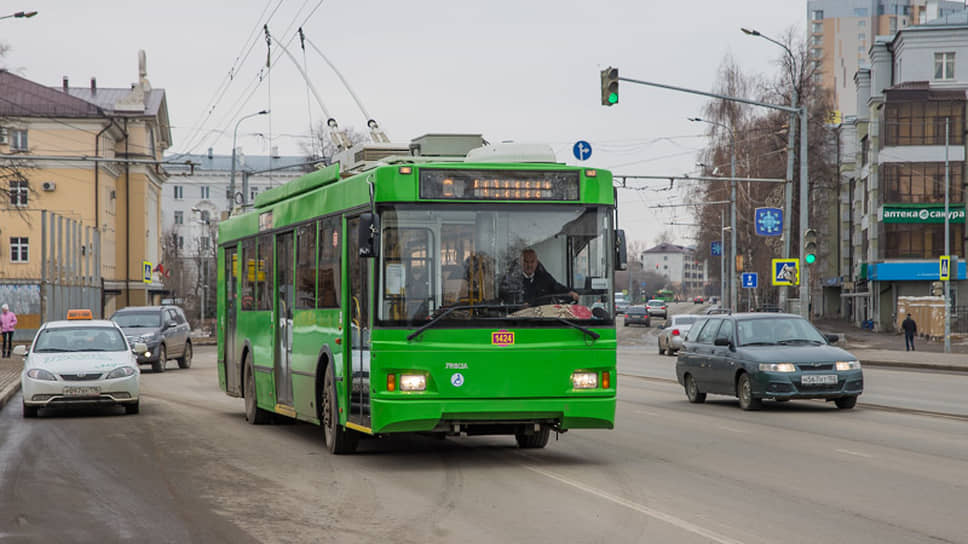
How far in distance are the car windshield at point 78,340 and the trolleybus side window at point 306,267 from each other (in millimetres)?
6861

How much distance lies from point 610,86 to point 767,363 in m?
11.0

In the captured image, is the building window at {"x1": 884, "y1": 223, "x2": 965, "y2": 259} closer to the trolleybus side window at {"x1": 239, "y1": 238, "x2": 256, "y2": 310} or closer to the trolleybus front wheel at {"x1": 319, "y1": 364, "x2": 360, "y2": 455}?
the trolleybus side window at {"x1": 239, "y1": 238, "x2": 256, "y2": 310}

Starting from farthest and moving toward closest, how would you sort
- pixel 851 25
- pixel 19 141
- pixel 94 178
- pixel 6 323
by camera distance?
1. pixel 851 25
2. pixel 94 178
3. pixel 19 141
4. pixel 6 323

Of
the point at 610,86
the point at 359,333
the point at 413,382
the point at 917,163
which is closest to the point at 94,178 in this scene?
the point at 917,163

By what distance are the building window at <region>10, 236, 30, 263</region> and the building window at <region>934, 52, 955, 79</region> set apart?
5183cm

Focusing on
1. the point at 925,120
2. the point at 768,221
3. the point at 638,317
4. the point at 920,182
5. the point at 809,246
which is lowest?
the point at 638,317

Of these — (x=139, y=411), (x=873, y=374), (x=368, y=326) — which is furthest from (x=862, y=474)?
(x=873, y=374)

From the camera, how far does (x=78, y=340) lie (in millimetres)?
21094

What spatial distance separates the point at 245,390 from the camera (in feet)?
61.5

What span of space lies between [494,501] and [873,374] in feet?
86.3

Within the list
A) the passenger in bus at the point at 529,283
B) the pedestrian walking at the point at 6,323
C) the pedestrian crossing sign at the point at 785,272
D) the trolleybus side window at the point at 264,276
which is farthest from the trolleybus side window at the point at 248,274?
the pedestrian walking at the point at 6,323

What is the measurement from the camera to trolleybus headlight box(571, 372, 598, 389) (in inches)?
483

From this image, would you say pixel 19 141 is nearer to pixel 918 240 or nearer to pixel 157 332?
pixel 157 332

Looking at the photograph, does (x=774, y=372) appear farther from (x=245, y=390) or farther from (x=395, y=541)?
(x=395, y=541)
